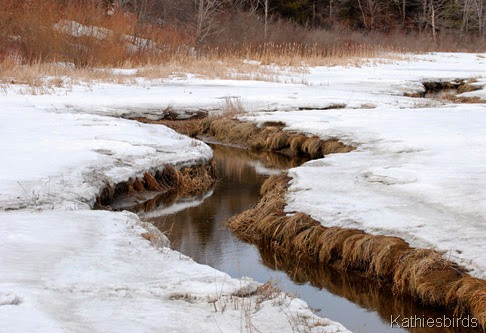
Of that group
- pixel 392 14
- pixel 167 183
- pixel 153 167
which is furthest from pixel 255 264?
pixel 392 14

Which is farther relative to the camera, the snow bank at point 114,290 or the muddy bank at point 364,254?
the muddy bank at point 364,254

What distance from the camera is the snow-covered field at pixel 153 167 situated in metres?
3.33

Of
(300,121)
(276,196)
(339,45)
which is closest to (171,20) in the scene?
(339,45)

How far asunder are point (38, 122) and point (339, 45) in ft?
64.0

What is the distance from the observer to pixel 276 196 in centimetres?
657

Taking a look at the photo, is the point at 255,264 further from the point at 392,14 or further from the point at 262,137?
the point at 392,14

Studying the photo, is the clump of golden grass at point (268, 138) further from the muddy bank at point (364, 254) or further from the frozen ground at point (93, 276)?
the frozen ground at point (93, 276)

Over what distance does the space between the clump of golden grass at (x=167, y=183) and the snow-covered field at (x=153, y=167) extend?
0.12m

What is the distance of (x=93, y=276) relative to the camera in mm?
3754

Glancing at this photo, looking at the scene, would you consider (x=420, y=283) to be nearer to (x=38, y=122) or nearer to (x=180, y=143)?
(x=180, y=143)

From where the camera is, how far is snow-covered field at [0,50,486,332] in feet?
10.9

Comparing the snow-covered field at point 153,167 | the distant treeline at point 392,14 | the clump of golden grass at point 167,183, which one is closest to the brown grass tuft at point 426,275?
the snow-covered field at point 153,167

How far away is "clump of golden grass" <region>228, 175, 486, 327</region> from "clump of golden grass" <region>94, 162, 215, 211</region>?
4.38 ft

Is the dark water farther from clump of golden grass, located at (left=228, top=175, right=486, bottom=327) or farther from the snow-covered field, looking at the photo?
the snow-covered field
